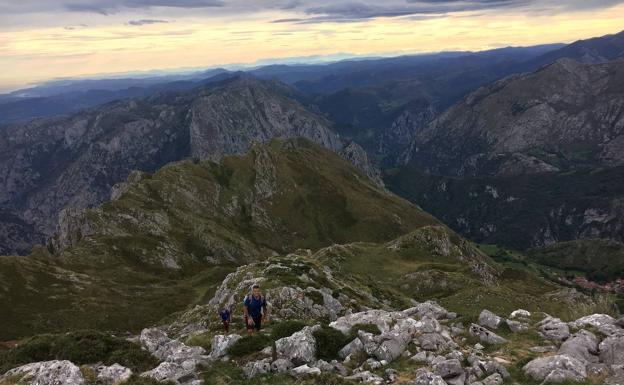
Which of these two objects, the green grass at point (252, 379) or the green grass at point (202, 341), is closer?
the green grass at point (252, 379)

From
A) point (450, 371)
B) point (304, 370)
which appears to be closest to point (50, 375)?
point (304, 370)

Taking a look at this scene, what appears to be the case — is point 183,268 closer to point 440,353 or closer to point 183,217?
point 183,217

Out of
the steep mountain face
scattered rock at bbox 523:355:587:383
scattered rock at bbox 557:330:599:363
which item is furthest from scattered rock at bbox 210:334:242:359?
the steep mountain face

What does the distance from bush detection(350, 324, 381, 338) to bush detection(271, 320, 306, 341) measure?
396cm

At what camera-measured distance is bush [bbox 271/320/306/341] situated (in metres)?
34.3

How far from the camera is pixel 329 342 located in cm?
3247

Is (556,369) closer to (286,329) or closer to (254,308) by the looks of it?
(286,329)

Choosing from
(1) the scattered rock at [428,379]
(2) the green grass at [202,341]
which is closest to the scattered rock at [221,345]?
(2) the green grass at [202,341]

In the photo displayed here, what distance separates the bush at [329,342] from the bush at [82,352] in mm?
11868

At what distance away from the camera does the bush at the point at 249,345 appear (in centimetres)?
3241

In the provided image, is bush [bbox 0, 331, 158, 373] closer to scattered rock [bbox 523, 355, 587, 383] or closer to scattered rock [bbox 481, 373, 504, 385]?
scattered rock [bbox 481, 373, 504, 385]

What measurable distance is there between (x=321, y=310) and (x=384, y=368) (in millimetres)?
29404

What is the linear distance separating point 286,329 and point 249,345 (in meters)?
3.29

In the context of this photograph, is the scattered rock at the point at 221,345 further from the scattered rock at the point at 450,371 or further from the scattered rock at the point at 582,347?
the scattered rock at the point at 582,347
